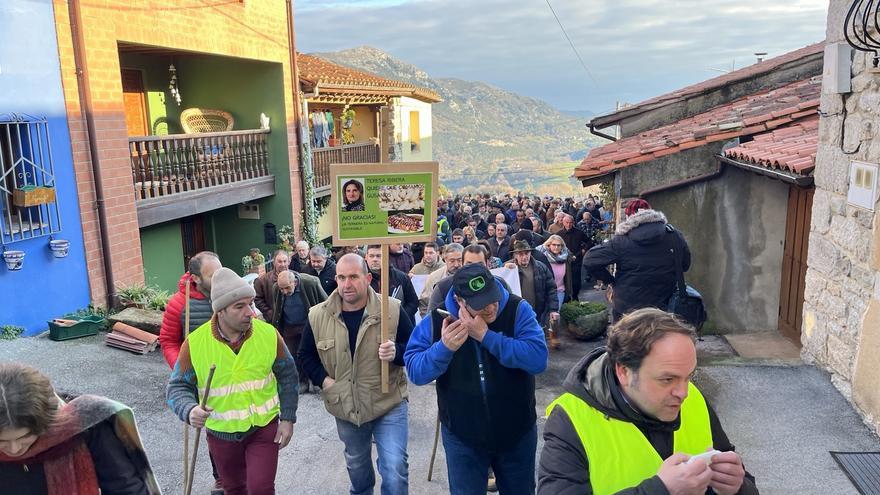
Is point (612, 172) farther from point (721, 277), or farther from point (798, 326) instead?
point (798, 326)

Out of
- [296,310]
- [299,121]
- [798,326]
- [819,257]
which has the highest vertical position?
[299,121]

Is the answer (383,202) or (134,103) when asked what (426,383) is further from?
(134,103)

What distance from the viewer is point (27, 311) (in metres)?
7.73

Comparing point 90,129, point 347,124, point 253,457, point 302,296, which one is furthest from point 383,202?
point 347,124

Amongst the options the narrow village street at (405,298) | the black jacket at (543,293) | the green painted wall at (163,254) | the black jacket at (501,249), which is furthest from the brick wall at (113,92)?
the black jacket at (543,293)

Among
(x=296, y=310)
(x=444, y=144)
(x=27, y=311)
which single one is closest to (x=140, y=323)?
(x=27, y=311)

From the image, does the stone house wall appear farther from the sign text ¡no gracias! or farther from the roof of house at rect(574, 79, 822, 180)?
the sign text ¡no gracias!

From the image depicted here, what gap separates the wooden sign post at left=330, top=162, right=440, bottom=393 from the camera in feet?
13.4

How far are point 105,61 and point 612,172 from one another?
723 cm

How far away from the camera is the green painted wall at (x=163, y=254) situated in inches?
466

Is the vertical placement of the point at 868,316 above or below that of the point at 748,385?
above

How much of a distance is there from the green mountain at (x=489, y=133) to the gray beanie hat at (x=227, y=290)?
68.9 metres

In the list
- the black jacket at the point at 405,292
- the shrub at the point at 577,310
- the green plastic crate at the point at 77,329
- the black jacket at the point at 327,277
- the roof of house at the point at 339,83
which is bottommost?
the shrub at the point at 577,310

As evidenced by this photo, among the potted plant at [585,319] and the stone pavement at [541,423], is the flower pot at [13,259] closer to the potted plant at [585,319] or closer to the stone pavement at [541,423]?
the stone pavement at [541,423]
